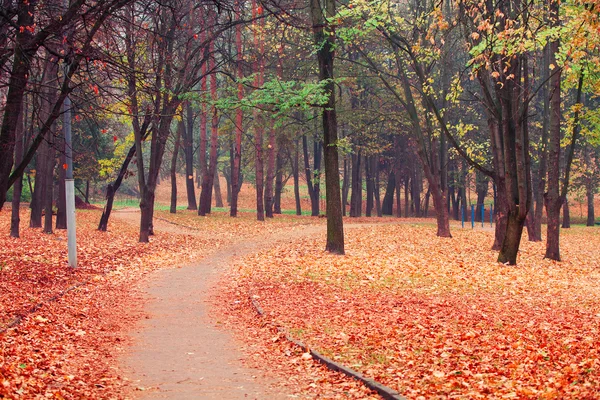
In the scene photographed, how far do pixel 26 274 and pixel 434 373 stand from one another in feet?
33.2

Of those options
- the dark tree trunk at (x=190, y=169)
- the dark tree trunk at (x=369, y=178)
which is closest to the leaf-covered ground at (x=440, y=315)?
the dark tree trunk at (x=190, y=169)

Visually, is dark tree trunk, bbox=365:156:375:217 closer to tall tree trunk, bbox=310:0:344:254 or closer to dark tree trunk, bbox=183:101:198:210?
dark tree trunk, bbox=183:101:198:210

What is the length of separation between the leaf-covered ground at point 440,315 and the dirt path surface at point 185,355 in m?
0.78

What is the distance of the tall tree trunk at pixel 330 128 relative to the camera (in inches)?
760

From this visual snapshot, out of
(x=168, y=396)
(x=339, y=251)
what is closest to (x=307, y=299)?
(x=168, y=396)

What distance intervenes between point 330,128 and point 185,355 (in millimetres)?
11686

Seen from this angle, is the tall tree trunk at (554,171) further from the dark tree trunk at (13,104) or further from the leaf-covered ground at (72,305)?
the dark tree trunk at (13,104)

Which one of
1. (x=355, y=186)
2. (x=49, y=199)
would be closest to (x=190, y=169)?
(x=355, y=186)

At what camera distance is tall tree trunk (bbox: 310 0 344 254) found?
63.3 ft

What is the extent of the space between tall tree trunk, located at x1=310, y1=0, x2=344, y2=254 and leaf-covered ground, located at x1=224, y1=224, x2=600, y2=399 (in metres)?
0.80

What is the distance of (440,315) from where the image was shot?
1096cm

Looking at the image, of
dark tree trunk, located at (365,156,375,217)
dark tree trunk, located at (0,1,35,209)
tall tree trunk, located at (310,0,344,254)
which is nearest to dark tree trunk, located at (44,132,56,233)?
tall tree trunk, located at (310,0,344,254)

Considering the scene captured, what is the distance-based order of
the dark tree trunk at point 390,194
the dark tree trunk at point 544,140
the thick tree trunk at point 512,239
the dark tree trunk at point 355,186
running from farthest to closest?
1. the dark tree trunk at point 390,194
2. the dark tree trunk at point 355,186
3. the dark tree trunk at point 544,140
4. the thick tree trunk at point 512,239

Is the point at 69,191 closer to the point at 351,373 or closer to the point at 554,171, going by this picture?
the point at 351,373
